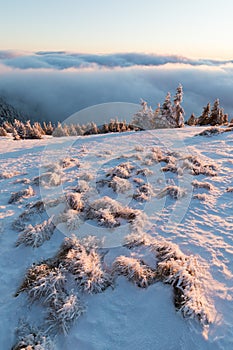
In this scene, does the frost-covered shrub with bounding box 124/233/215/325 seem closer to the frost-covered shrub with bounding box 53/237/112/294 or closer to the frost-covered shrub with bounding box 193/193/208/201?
the frost-covered shrub with bounding box 53/237/112/294

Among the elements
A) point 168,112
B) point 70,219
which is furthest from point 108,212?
point 168,112

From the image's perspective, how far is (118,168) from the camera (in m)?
10.9

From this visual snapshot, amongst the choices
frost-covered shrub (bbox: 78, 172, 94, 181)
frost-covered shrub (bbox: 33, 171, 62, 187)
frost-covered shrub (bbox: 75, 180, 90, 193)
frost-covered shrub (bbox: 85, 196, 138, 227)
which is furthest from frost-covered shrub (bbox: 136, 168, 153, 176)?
frost-covered shrub (bbox: 33, 171, 62, 187)

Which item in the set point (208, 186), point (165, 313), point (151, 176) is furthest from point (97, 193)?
point (165, 313)

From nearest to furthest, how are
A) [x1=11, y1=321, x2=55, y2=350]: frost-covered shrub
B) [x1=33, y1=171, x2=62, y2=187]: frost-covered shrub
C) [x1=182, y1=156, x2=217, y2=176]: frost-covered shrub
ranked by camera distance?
1. [x1=11, y1=321, x2=55, y2=350]: frost-covered shrub
2. [x1=33, y1=171, x2=62, y2=187]: frost-covered shrub
3. [x1=182, y1=156, x2=217, y2=176]: frost-covered shrub

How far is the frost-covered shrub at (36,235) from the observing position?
6465mm

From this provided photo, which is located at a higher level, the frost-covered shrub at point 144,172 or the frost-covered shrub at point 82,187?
the frost-covered shrub at point 144,172

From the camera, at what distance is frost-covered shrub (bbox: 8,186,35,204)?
9.16 m

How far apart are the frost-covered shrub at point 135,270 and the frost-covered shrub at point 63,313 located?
1.23 metres

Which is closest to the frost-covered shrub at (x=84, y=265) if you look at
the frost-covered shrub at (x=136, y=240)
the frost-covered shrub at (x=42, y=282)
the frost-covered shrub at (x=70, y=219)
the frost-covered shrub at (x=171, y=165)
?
the frost-covered shrub at (x=42, y=282)

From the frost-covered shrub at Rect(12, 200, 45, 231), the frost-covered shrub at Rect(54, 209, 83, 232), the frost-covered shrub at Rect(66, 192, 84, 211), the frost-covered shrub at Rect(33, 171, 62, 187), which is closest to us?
the frost-covered shrub at Rect(54, 209, 83, 232)

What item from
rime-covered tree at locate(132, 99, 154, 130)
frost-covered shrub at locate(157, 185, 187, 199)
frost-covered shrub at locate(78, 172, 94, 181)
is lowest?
rime-covered tree at locate(132, 99, 154, 130)

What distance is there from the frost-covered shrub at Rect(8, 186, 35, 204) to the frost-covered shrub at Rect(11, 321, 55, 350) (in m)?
5.72

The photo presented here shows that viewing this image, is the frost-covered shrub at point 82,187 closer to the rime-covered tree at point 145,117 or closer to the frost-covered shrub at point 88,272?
the frost-covered shrub at point 88,272
